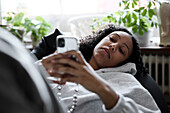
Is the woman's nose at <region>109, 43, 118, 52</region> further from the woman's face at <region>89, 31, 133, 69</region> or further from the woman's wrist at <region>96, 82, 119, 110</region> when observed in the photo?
the woman's wrist at <region>96, 82, 119, 110</region>

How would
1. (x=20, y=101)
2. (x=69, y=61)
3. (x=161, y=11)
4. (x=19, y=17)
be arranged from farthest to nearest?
(x=19, y=17), (x=161, y=11), (x=69, y=61), (x=20, y=101)

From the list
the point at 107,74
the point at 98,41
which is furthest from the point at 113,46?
the point at 98,41

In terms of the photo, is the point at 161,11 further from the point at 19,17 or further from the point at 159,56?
the point at 19,17

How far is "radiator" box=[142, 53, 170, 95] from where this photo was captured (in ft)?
7.22

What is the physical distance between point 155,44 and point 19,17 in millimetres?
1330

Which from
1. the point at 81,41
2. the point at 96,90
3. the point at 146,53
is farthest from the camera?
the point at 146,53

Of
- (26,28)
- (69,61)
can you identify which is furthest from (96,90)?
(26,28)

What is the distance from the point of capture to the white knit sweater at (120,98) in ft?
3.02

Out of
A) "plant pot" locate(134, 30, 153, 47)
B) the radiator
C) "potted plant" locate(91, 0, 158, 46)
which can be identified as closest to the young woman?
"potted plant" locate(91, 0, 158, 46)

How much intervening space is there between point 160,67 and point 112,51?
1.15 m

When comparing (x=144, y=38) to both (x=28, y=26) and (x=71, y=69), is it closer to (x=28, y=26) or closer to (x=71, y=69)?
(x=28, y=26)

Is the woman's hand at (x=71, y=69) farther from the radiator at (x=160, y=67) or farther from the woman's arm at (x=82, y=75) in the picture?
the radiator at (x=160, y=67)

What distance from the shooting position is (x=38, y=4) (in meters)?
2.73

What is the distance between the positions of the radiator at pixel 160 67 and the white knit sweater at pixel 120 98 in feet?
3.42
